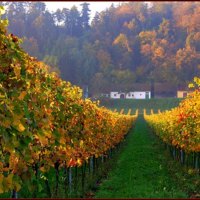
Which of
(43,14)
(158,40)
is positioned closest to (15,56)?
(158,40)

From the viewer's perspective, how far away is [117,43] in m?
156

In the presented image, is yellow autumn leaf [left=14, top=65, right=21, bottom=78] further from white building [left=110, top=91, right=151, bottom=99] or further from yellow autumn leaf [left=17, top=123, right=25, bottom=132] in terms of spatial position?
white building [left=110, top=91, right=151, bottom=99]

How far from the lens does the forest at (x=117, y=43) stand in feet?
425

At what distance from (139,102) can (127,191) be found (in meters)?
88.8

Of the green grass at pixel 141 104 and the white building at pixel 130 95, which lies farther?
the white building at pixel 130 95

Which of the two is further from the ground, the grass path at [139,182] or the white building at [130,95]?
the white building at [130,95]

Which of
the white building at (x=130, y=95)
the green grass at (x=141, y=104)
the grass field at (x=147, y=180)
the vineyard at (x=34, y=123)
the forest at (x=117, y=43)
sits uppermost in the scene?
the forest at (x=117, y=43)

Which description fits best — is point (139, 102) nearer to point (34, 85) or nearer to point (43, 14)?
point (43, 14)

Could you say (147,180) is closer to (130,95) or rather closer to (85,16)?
(130,95)

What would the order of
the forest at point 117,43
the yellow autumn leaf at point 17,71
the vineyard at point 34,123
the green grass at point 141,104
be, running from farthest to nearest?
the forest at point 117,43 < the green grass at point 141,104 < the yellow autumn leaf at point 17,71 < the vineyard at point 34,123

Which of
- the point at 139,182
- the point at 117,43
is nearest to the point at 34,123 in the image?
the point at 139,182

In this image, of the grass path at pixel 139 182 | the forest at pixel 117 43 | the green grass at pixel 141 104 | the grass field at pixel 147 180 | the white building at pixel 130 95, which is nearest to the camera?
the grass path at pixel 139 182

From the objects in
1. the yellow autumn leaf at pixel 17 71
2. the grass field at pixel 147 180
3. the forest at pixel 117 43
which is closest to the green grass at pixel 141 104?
the forest at pixel 117 43

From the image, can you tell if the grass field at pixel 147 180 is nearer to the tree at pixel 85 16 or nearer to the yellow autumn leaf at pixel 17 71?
the yellow autumn leaf at pixel 17 71
